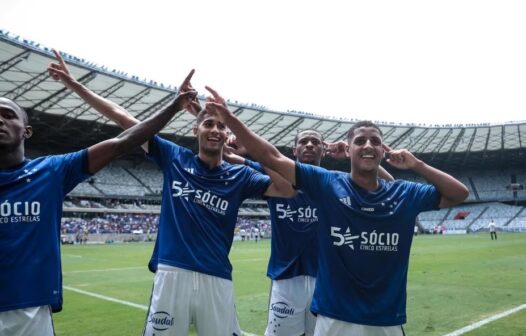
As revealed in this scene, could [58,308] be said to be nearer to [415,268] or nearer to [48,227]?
[48,227]

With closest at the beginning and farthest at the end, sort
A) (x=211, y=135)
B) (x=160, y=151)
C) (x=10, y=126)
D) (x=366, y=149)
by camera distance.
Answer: (x=10, y=126)
(x=366, y=149)
(x=211, y=135)
(x=160, y=151)

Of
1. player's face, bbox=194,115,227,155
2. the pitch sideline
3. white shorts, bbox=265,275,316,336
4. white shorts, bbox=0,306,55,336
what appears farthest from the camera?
the pitch sideline

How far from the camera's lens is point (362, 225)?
10.3ft

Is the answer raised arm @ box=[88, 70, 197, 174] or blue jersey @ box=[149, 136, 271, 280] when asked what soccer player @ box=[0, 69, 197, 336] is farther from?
blue jersey @ box=[149, 136, 271, 280]

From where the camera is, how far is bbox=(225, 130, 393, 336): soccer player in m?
4.29

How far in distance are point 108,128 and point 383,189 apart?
3980 cm

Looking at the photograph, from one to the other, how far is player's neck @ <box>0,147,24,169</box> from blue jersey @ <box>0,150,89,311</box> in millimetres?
57

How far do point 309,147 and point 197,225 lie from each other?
5.73 feet

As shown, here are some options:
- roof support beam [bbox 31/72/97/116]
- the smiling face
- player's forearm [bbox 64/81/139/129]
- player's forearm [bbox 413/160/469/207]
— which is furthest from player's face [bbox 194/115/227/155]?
roof support beam [bbox 31/72/97/116]

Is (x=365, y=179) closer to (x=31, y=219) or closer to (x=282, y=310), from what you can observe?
(x=282, y=310)

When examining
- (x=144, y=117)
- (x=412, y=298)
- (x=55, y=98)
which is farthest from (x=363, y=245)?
(x=144, y=117)

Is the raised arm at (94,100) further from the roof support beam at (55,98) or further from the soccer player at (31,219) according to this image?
the roof support beam at (55,98)

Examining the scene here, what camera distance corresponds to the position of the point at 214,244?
3482mm

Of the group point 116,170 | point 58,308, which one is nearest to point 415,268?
point 58,308
